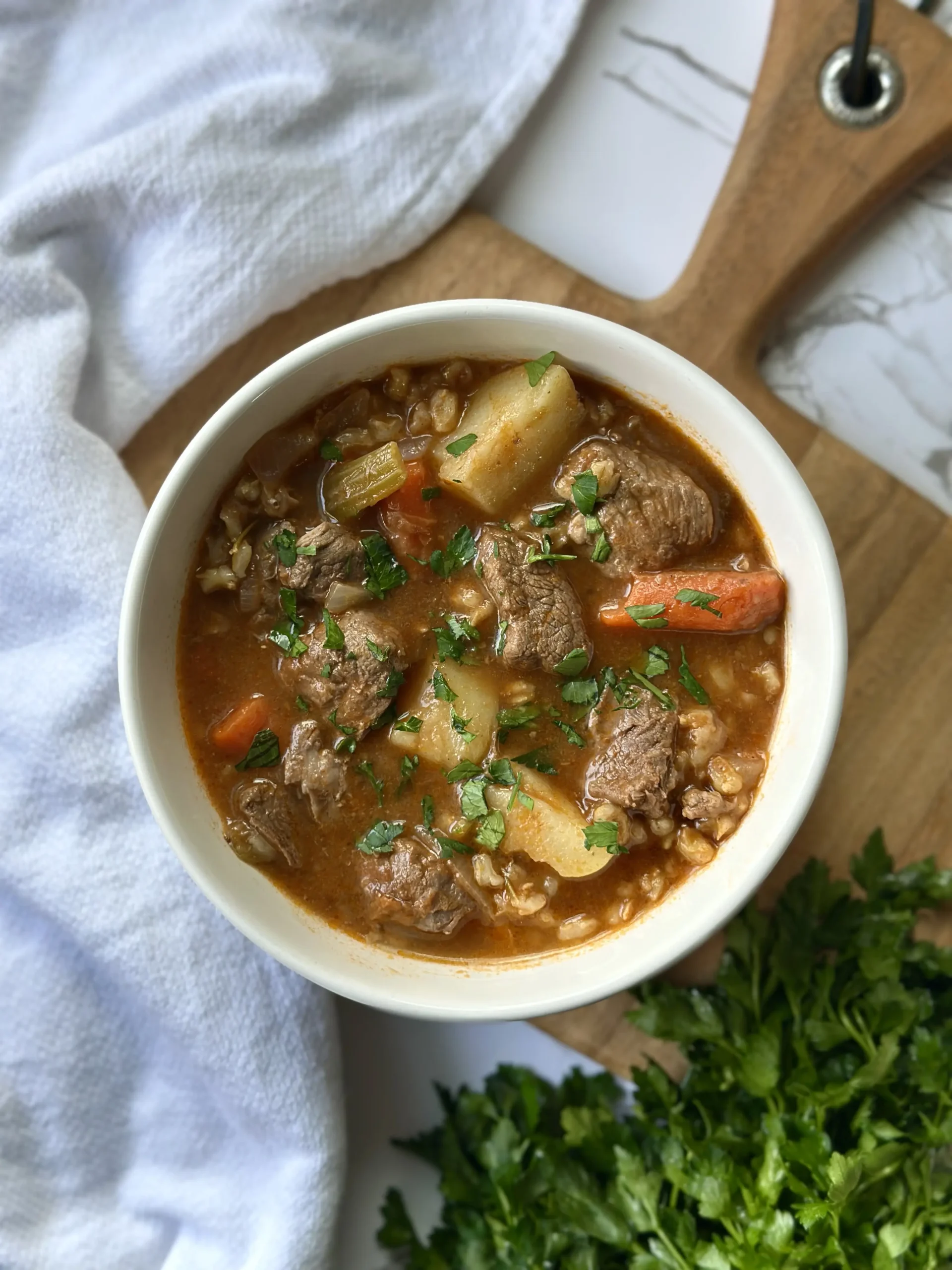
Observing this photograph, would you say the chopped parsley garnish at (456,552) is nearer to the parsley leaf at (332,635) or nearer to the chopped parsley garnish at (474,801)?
the parsley leaf at (332,635)

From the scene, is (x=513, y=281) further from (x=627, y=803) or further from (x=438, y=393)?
(x=627, y=803)

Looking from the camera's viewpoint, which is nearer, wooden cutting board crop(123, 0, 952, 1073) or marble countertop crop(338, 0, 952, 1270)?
wooden cutting board crop(123, 0, 952, 1073)

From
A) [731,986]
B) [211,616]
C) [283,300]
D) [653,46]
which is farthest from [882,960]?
[653,46]

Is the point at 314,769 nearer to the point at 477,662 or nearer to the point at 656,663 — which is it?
the point at 477,662

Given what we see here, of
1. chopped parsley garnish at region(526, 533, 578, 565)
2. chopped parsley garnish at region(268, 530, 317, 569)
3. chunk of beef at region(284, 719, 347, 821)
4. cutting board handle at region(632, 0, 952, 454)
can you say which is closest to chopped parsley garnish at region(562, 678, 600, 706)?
chopped parsley garnish at region(526, 533, 578, 565)

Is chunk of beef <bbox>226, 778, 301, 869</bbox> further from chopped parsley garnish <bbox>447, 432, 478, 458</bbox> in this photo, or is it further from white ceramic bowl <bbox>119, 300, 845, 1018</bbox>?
chopped parsley garnish <bbox>447, 432, 478, 458</bbox>

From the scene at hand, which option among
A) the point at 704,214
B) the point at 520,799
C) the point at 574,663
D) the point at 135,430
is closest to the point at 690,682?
the point at 574,663
